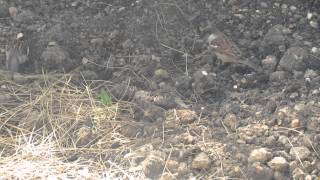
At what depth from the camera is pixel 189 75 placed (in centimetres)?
346

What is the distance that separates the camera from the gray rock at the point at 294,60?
11.0ft

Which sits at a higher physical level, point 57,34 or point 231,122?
point 57,34

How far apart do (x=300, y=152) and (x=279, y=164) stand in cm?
13

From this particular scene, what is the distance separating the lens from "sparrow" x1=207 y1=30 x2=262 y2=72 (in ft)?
11.1

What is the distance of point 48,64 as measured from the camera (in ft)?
11.8

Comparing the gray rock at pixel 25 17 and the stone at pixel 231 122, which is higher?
the gray rock at pixel 25 17

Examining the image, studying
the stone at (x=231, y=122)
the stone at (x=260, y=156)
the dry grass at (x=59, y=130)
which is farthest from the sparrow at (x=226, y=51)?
the stone at (x=260, y=156)

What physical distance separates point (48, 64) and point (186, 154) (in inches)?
43.7

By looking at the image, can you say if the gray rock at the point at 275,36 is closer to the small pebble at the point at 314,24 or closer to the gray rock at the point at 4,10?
the small pebble at the point at 314,24

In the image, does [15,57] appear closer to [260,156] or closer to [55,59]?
[55,59]

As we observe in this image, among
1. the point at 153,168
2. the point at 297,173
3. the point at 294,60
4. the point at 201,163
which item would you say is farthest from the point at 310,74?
the point at 153,168

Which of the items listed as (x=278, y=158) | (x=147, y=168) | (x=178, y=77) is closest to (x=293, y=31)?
(x=178, y=77)

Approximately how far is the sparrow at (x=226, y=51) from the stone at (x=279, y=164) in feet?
2.48

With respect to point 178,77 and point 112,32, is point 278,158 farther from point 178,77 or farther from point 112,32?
point 112,32
